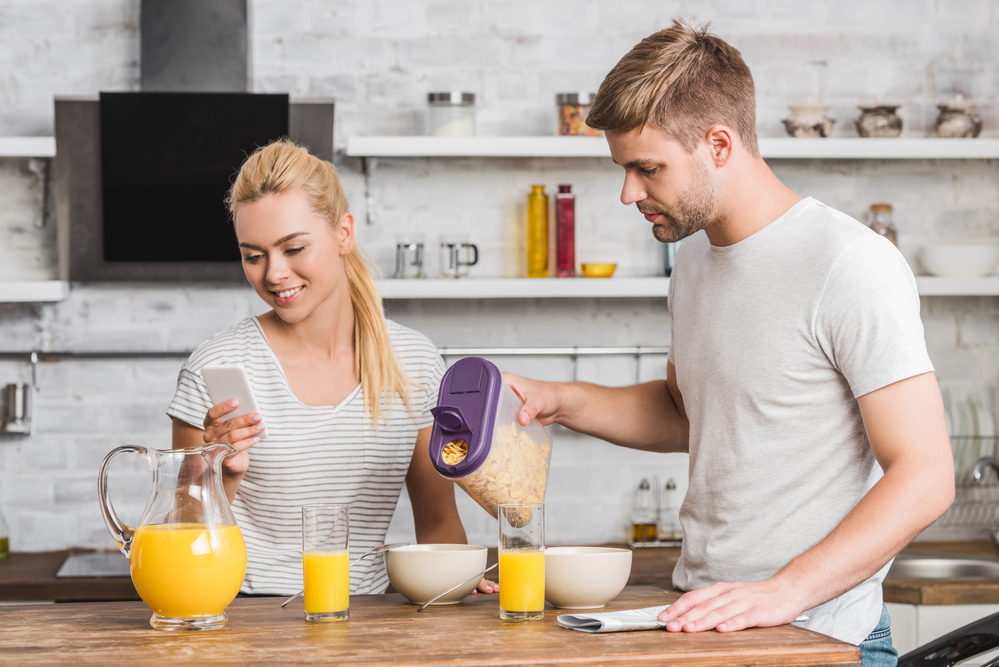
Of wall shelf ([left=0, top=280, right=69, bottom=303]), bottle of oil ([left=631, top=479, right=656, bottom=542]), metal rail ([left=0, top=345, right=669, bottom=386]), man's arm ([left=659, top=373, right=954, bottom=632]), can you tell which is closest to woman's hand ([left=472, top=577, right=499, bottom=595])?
man's arm ([left=659, top=373, right=954, bottom=632])

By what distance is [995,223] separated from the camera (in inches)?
126

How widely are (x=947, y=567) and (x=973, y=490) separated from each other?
0.41 metres

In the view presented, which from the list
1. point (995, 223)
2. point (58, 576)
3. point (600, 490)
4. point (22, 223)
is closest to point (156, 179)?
point (22, 223)

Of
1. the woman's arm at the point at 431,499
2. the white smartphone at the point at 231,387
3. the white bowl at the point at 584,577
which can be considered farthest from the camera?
the woman's arm at the point at 431,499

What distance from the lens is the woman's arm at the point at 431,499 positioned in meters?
1.81

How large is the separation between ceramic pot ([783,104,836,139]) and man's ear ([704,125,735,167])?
1.68m

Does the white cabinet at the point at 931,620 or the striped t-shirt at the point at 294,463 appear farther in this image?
the white cabinet at the point at 931,620

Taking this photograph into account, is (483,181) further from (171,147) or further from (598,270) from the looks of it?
(171,147)

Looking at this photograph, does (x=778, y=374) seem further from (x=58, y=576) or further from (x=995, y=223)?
(x=995, y=223)

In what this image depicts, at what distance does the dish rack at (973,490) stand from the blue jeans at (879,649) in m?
1.82

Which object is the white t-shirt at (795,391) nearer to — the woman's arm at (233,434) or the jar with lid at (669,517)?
the woman's arm at (233,434)

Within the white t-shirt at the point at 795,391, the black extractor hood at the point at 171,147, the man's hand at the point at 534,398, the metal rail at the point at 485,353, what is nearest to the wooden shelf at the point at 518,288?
the metal rail at the point at 485,353

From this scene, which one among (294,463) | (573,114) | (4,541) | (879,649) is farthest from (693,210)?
(4,541)

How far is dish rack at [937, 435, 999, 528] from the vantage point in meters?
3.05
